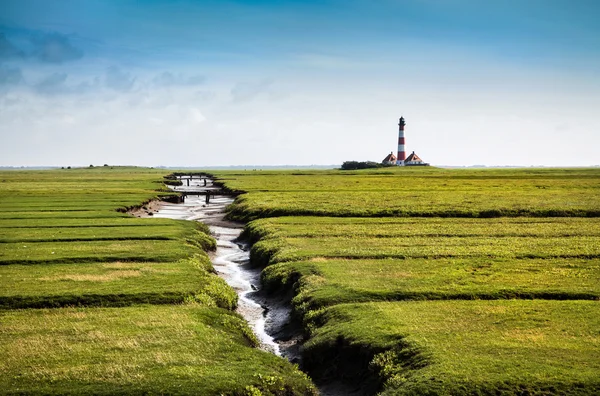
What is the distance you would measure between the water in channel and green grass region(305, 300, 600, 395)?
3.62 m

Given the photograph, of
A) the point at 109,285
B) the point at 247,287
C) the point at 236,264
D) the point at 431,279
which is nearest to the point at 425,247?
the point at 431,279

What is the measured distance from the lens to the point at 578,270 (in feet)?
95.1

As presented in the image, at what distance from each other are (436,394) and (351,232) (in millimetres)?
29340

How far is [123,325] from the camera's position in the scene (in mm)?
20750

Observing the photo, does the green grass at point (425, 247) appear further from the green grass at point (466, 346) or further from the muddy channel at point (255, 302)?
the green grass at point (466, 346)

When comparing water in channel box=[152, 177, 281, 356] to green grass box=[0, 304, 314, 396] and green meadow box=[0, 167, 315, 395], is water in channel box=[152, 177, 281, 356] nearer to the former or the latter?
green meadow box=[0, 167, 315, 395]

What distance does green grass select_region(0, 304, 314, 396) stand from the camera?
51.8 feet

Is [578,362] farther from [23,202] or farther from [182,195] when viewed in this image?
[182,195]

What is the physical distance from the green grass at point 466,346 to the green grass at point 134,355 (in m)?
2.59

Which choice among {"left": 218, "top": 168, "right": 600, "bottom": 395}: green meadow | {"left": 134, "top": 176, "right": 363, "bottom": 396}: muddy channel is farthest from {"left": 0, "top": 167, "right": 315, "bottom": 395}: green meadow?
{"left": 218, "top": 168, "right": 600, "bottom": 395}: green meadow

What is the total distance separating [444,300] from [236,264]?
59.8 feet

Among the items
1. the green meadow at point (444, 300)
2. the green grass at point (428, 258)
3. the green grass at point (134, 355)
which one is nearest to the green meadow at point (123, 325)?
the green grass at point (134, 355)

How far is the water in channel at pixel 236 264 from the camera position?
25.8 m

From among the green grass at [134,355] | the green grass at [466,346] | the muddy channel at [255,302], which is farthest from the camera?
the muddy channel at [255,302]
